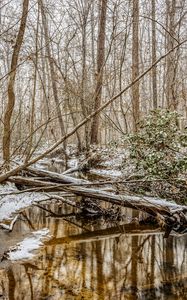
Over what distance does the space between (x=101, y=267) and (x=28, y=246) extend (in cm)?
141

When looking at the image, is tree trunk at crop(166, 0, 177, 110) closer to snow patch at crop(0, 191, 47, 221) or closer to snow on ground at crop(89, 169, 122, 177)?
snow on ground at crop(89, 169, 122, 177)

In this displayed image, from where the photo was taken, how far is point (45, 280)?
191 inches

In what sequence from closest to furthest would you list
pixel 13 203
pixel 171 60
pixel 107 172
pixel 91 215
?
pixel 91 215, pixel 13 203, pixel 107 172, pixel 171 60

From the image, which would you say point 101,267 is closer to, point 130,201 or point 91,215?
point 130,201

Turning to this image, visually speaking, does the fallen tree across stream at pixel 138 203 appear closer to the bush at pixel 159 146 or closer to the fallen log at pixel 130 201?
the fallen log at pixel 130 201

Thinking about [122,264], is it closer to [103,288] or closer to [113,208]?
[103,288]

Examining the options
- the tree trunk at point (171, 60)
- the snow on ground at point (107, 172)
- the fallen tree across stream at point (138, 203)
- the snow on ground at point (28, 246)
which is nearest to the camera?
the snow on ground at point (28, 246)

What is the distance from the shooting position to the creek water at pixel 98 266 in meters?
4.59

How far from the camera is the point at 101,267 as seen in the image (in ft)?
17.6

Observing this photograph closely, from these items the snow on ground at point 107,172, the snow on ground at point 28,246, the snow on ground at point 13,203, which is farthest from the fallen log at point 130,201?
the snow on ground at point 107,172

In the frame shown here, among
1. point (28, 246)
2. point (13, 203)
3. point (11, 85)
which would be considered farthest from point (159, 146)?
point (11, 85)

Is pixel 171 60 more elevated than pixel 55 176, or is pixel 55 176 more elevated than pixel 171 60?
pixel 171 60

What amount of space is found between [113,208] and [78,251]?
2.04 meters

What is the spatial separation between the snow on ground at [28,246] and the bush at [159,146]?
3056 millimetres
